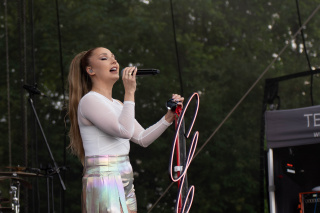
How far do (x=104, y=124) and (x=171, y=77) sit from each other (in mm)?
8404

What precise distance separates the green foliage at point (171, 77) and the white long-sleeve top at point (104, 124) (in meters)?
7.28

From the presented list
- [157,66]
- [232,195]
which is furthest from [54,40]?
[232,195]

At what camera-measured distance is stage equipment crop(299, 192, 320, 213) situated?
3.99m

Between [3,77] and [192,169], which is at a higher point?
[3,77]

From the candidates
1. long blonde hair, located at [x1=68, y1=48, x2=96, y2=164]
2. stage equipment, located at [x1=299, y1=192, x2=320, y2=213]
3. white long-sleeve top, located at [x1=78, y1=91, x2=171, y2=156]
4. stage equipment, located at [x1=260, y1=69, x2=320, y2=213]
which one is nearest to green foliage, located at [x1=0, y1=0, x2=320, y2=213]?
stage equipment, located at [x1=260, y1=69, x2=320, y2=213]

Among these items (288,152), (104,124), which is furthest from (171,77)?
(104,124)

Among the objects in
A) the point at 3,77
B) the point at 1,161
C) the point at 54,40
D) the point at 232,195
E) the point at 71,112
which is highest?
the point at 54,40

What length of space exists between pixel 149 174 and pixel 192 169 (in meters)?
0.86

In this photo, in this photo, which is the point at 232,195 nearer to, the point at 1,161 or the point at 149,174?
the point at 149,174

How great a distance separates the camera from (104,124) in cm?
188

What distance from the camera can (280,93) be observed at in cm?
1084

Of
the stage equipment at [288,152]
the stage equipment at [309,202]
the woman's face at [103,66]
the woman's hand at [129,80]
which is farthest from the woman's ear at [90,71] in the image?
the stage equipment at [309,202]

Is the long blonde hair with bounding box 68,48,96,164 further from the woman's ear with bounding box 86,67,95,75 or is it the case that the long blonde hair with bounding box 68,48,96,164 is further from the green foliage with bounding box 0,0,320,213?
the green foliage with bounding box 0,0,320,213

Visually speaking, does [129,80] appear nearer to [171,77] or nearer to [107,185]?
[107,185]
